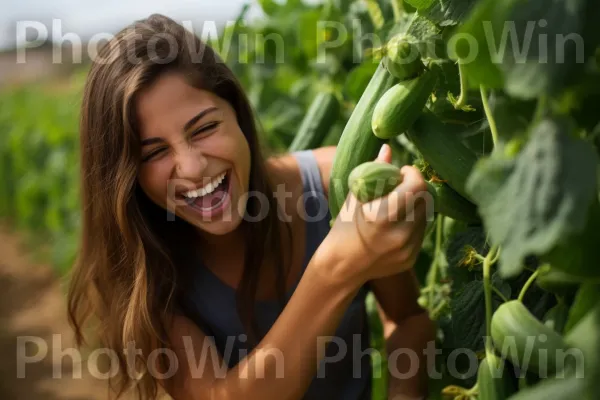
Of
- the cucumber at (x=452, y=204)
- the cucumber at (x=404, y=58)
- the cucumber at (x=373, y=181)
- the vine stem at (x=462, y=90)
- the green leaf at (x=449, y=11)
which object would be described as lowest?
the cucumber at (x=452, y=204)

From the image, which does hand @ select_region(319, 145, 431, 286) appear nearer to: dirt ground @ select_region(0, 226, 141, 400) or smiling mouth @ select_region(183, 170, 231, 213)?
smiling mouth @ select_region(183, 170, 231, 213)

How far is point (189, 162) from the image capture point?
1365 millimetres

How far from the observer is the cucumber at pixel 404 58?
102cm

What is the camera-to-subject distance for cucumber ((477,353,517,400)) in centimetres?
92

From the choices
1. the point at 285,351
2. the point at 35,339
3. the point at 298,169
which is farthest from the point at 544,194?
the point at 35,339

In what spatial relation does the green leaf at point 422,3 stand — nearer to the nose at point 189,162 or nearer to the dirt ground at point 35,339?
the nose at point 189,162

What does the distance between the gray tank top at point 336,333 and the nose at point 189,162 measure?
369 millimetres

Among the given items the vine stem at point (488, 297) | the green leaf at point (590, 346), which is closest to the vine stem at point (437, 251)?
the vine stem at point (488, 297)

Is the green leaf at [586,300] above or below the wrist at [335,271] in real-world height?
above

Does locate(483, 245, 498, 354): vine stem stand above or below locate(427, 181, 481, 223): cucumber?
below

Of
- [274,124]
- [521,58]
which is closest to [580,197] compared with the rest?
[521,58]

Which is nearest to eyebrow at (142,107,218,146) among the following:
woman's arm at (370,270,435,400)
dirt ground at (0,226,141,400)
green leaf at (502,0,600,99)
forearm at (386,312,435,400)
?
woman's arm at (370,270,435,400)

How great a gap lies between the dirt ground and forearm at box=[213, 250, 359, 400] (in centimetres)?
240

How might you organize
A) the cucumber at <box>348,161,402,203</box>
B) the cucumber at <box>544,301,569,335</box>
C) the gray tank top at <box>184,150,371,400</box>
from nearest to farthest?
the cucumber at <box>544,301,569,335</box>
the cucumber at <box>348,161,402,203</box>
the gray tank top at <box>184,150,371,400</box>
